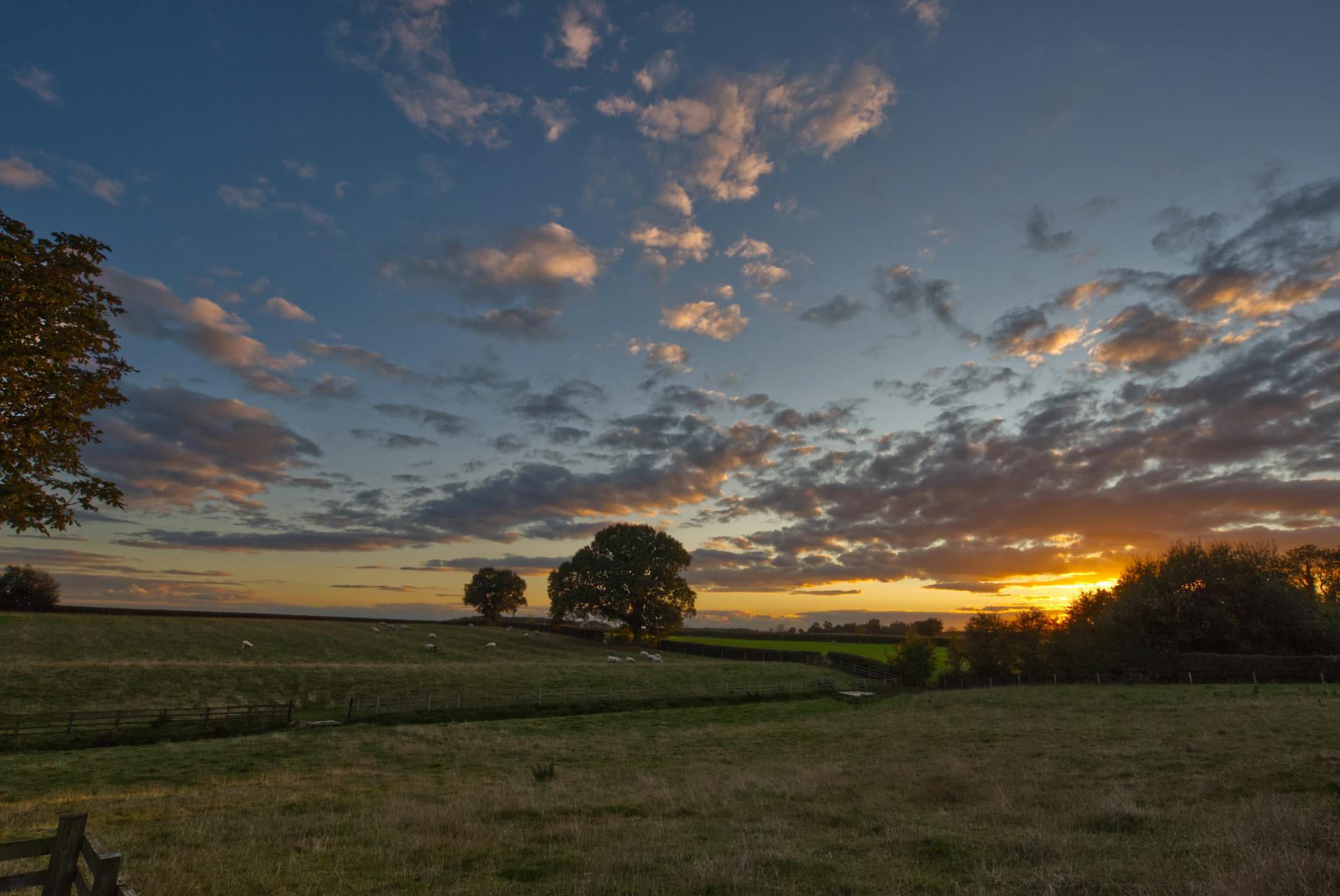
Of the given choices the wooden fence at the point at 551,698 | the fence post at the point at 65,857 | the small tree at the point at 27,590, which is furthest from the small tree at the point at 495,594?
the fence post at the point at 65,857

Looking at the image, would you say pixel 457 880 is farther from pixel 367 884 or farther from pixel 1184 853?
pixel 1184 853

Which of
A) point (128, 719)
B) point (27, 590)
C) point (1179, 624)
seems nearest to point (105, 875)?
point (128, 719)

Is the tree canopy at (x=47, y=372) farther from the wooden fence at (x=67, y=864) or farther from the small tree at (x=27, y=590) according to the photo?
the small tree at (x=27, y=590)

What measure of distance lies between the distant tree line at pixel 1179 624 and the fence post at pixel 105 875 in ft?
220

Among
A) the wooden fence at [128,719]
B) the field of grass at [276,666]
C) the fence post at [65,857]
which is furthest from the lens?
the field of grass at [276,666]

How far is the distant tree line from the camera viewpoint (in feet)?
175

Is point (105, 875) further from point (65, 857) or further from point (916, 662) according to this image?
point (916, 662)

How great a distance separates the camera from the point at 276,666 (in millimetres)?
47344

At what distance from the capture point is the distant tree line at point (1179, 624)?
53.3 m

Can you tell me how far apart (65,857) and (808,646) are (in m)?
106

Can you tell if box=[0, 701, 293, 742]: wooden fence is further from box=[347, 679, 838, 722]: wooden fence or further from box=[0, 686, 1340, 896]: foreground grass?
box=[347, 679, 838, 722]: wooden fence

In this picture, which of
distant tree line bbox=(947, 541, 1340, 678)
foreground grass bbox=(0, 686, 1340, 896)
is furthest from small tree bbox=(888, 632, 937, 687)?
foreground grass bbox=(0, 686, 1340, 896)

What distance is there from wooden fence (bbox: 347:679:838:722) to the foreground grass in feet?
28.4

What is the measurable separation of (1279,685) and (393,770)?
179 ft
